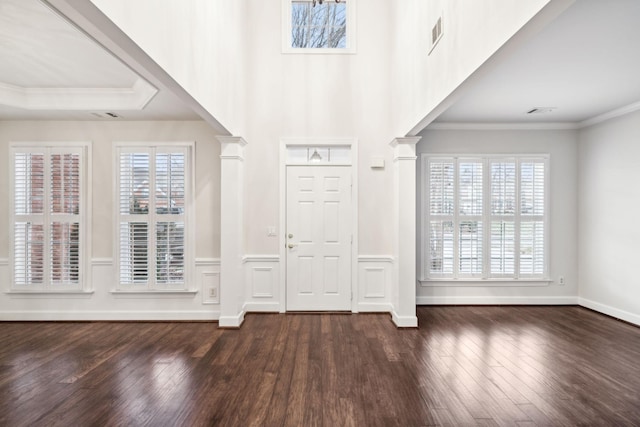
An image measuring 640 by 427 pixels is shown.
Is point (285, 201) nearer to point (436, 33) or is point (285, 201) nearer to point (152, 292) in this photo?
point (152, 292)

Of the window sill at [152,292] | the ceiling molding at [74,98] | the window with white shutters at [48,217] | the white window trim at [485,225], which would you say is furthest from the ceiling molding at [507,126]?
the window with white shutters at [48,217]

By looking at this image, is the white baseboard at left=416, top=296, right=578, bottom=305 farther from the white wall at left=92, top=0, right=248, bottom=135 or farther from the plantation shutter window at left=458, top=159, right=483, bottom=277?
the white wall at left=92, top=0, right=248, bottom=135

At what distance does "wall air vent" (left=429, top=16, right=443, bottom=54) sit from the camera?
265 centimetres

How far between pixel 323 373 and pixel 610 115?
4947 millimetres

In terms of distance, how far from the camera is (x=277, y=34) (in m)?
4.50

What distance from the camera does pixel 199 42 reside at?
2600 millimetres

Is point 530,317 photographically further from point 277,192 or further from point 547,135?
Answer: point 277,192

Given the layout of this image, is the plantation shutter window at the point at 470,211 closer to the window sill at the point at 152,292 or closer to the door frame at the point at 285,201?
the door frame at the point at 285,201

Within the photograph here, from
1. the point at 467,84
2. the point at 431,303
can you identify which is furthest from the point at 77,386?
the point at 431,303

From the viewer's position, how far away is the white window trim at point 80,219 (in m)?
4.19

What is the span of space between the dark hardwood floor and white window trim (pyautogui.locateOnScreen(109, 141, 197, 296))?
454 mm

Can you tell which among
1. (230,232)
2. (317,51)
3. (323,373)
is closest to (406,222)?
(323,373)

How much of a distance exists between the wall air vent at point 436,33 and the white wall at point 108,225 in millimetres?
2859

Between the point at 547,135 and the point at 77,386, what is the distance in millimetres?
6396
